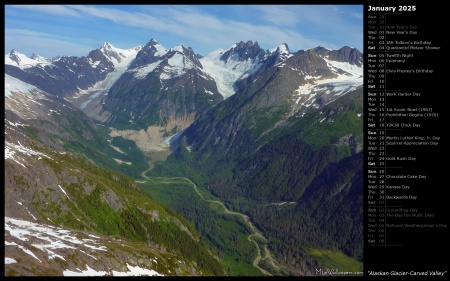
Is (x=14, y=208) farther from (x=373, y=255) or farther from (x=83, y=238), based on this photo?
(x=373, y=255)

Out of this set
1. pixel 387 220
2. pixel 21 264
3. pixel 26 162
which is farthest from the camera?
pixel 26 162

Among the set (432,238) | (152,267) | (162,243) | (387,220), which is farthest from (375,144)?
(162,243)

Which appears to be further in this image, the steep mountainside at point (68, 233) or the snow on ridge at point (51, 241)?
the snow on ridge at point (51, 241)

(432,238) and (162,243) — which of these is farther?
(162,243)

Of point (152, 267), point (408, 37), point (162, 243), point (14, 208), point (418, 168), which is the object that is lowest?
point (162, 243)

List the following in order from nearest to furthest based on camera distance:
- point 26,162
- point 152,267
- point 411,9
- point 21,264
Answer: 1. point 411,9
2. point 21,264
3. point 152,267
4. point 26,162

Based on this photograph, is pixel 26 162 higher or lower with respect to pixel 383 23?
lower

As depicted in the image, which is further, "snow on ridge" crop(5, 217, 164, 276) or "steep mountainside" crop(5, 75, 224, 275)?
"snow on ridge" crop(5, 217, 164, 276)

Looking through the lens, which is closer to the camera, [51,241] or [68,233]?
[51,241]

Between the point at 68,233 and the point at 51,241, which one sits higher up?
the point at 51,241
